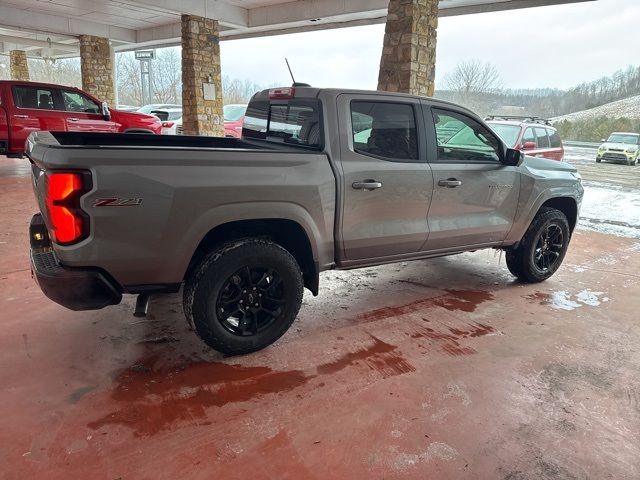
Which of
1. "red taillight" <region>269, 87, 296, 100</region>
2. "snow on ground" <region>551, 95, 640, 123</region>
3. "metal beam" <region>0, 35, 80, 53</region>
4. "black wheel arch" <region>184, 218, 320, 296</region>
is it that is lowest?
"black wheel arch" <region>184, 218, 320, 296</region>

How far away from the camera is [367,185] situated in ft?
Answer: 10.6

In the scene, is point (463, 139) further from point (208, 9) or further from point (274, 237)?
point (208, 9)

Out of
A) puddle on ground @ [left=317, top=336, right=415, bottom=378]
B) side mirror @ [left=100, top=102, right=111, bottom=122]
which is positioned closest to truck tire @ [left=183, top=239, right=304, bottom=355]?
puddle on ground @ [left=317, top=336, right=415, bottom=378]

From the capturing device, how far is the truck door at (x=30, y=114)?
9.34 m

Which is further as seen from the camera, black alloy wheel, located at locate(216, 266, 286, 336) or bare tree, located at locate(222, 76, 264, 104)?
bare tree, located at locate(222, 76, 264, 104)

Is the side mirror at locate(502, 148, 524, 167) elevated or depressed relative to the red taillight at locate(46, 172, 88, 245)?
elevated

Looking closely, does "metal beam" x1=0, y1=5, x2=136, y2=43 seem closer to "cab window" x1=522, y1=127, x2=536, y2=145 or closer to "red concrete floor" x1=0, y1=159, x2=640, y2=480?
"red concrete floor" x1=0, y1=159, x2=640, y2=480

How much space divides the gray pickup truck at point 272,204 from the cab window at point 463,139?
0.04ft

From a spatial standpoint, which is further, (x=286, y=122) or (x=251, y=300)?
(x=286, y=122)

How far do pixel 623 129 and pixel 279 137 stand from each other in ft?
101

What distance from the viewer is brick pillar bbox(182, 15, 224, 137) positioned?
1355 cm

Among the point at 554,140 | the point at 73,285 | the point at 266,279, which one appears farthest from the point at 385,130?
the point at 554,140

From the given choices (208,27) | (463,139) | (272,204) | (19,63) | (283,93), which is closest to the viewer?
(272,204)

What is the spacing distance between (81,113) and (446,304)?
9441 mm
